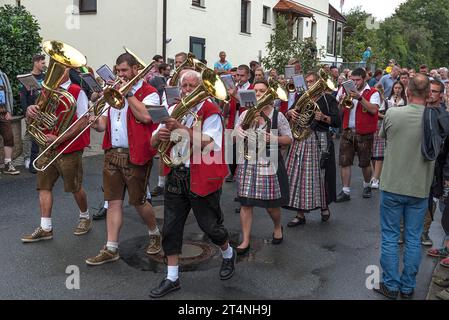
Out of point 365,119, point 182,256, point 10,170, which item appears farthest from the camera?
point 10,170

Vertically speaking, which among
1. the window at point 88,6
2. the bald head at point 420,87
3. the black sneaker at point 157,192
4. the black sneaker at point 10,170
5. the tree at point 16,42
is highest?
the window at point 88,6

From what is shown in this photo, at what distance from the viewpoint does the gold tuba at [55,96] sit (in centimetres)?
454

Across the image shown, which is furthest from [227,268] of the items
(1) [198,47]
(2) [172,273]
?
(1) [198,47]

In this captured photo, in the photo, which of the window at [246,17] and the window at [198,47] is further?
the window at [246,17]

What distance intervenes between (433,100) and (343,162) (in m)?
2.58

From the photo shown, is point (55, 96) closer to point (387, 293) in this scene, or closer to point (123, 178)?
point (123, 178)

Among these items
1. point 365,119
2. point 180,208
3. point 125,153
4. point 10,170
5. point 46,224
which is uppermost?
point 365,119

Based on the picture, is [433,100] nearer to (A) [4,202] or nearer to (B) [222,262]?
(B) [222,262]

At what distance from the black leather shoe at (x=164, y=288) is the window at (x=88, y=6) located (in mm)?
13988

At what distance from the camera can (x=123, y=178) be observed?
4469 mm

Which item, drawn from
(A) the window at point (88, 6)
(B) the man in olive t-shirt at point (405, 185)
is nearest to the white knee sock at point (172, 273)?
(B) the man in olive t-shirt at point (405, 185)

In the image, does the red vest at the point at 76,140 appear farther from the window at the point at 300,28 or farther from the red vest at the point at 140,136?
the window at the point at 300,28

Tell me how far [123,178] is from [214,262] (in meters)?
1.16

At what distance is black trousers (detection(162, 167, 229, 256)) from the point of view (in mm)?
3816
